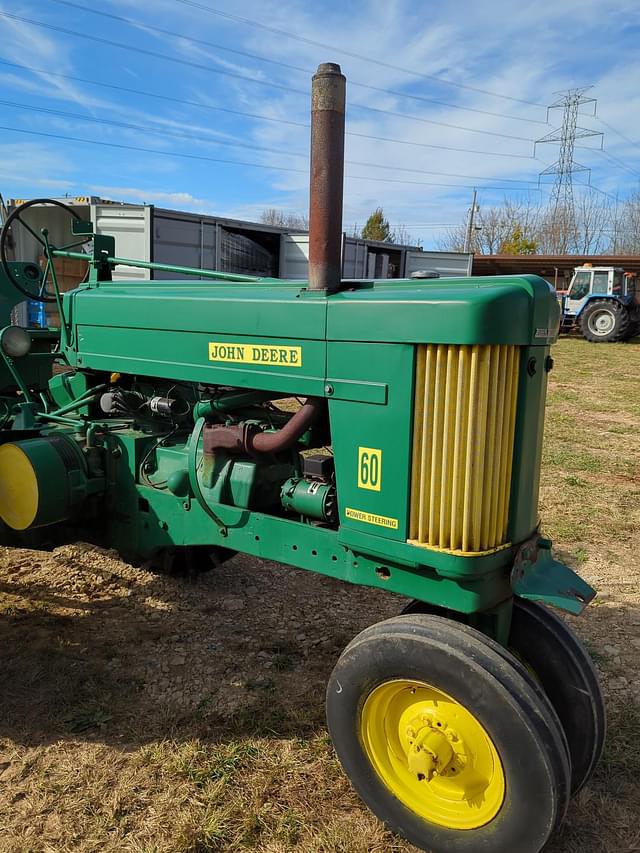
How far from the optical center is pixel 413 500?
208 cm

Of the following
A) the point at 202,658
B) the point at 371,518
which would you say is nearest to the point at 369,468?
the point at 371,518

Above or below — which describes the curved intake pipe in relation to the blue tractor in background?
below

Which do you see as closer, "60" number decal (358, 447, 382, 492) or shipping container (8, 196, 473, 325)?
"60" number decal (358, 447, 382, 492)

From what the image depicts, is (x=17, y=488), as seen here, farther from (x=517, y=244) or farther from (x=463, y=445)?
(x=517, y=244)

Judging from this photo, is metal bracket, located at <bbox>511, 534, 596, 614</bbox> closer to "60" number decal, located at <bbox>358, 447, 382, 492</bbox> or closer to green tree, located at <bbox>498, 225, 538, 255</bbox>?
"60" number decal, located at <bbox>358, 447, 382, 492</bbox>

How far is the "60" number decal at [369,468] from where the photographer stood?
2.14 m

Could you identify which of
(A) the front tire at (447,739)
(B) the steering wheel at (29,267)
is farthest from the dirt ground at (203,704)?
(B) the steering wheel at (29,267)

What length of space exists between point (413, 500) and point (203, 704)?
1.38 meters

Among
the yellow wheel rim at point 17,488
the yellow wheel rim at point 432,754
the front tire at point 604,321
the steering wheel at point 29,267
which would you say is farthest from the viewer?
the front tire at point 604,321

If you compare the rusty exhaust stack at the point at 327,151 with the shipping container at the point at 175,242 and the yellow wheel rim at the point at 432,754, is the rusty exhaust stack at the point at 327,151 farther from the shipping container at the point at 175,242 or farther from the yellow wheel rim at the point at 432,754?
the shipping container at the point at 175,242

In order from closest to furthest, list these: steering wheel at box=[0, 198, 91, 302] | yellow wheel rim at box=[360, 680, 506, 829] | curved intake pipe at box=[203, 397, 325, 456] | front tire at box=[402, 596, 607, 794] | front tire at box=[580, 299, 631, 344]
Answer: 1. yellow wheel rim at box=[360, 680, 506, 829]
2. front tire at box=[402, 596, 607, 794]
3. curved intake pipe at box=[203, 397, 325, 456]
4. steering wheel at box=[0, 198, 91, 302]
5. front tire at box=[580, 299, 631, 344]

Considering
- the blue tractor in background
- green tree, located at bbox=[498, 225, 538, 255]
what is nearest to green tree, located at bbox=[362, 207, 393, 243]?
green tree, located at bbox=[498, 225, 538, 255]

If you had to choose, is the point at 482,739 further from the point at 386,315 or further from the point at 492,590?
the point at 386,315

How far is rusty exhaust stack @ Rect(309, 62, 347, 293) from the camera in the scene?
7.11 ft
